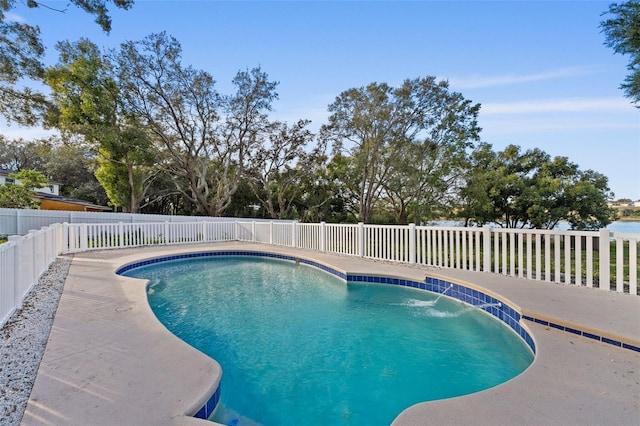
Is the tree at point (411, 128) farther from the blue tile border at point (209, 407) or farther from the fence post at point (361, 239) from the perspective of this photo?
the blue tile border at point (209, 407)

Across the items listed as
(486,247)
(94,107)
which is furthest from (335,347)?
(94,107)

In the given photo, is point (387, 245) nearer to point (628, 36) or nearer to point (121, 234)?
point (628, 36)

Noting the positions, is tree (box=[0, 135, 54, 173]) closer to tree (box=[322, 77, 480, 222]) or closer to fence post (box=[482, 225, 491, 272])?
tree (box=[322, 77, 480, 222])

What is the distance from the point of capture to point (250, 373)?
2.74 m

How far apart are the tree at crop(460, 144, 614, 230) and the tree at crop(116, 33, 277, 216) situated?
35.9 ft

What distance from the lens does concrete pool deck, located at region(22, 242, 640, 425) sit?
1.65m

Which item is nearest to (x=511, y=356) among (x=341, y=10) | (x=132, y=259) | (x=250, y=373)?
(x=250, y=373)

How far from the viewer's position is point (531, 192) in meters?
12.7

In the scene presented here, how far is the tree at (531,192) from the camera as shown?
Answer: 42.1ft

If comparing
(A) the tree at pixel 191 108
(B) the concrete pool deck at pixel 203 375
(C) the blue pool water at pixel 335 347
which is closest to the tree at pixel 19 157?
(A) the tree at pixel 191 108

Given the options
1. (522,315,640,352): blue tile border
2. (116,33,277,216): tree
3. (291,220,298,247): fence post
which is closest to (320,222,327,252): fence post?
(291,220,298,247): fence post

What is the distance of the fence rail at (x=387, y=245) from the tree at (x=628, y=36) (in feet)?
10.5

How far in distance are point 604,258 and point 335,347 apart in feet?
11.6

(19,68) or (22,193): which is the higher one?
(19,68)
